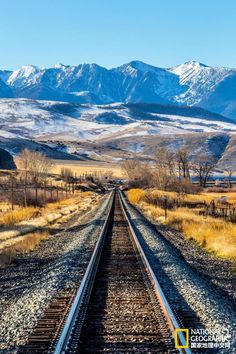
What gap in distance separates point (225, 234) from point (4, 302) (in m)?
13.8

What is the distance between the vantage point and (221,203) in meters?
58.7

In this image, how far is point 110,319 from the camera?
9.12 m

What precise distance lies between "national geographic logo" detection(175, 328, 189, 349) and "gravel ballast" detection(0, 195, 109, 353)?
2.51 m

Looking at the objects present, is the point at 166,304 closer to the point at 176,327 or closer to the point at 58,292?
the point at 176,327

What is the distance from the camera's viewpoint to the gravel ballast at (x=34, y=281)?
8.88 m

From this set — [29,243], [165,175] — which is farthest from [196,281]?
[165,175]

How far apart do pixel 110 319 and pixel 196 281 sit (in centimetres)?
450

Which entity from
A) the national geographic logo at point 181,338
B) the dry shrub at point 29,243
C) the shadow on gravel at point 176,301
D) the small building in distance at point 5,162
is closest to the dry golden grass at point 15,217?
the dry shrub at point 29,243

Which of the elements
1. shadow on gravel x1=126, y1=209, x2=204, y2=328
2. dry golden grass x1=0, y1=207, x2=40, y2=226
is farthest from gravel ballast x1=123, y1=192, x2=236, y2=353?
dry golden grass x1=0, y1=207, x2=40, y2=226

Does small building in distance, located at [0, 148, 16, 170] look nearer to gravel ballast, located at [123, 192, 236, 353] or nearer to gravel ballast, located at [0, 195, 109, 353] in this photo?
gravel ballast, located at [0, 195, 109, 353]

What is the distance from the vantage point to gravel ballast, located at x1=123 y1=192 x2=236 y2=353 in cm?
936

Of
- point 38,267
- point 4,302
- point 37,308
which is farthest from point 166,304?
point 38,267

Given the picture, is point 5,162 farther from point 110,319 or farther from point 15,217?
point 110,319

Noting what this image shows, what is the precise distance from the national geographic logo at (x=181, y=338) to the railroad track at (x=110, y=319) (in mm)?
33
